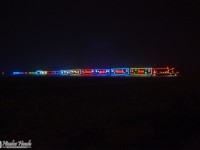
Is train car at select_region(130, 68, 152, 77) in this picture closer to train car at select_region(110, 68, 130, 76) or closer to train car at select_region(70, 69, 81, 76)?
train car at select_region(110, 68, 130, 76)

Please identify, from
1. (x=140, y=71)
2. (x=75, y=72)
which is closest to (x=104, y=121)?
(x=140, y=71)

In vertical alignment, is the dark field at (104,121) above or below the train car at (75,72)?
below

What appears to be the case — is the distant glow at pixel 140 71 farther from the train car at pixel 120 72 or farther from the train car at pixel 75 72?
the train car at pixel 75 72

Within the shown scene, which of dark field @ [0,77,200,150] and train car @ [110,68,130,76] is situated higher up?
train car @ [110,68,130,76]

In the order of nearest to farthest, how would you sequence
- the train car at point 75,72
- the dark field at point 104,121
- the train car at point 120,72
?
1. the dark field at point 104,121
2. the train car at point 120,72
3. the train car at point 75,72

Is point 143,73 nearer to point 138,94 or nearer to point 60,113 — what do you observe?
point 138,94

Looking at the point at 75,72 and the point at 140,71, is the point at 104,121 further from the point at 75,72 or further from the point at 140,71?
the point at 75,72

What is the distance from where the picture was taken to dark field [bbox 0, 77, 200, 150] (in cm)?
1521

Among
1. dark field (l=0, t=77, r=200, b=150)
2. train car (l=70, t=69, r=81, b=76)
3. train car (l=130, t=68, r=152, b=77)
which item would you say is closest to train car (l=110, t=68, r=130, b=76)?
train car (l=130, t=68, r=152, b=77)

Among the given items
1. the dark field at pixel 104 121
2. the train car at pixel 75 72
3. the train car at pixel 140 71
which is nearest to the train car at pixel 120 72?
the train car at pixel 140 71

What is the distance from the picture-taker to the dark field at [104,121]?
15211 millimetres

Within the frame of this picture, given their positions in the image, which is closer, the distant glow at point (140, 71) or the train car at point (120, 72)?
the distant glow at point (140, 71)

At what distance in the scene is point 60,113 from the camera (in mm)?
22484

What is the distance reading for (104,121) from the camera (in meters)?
19.8
